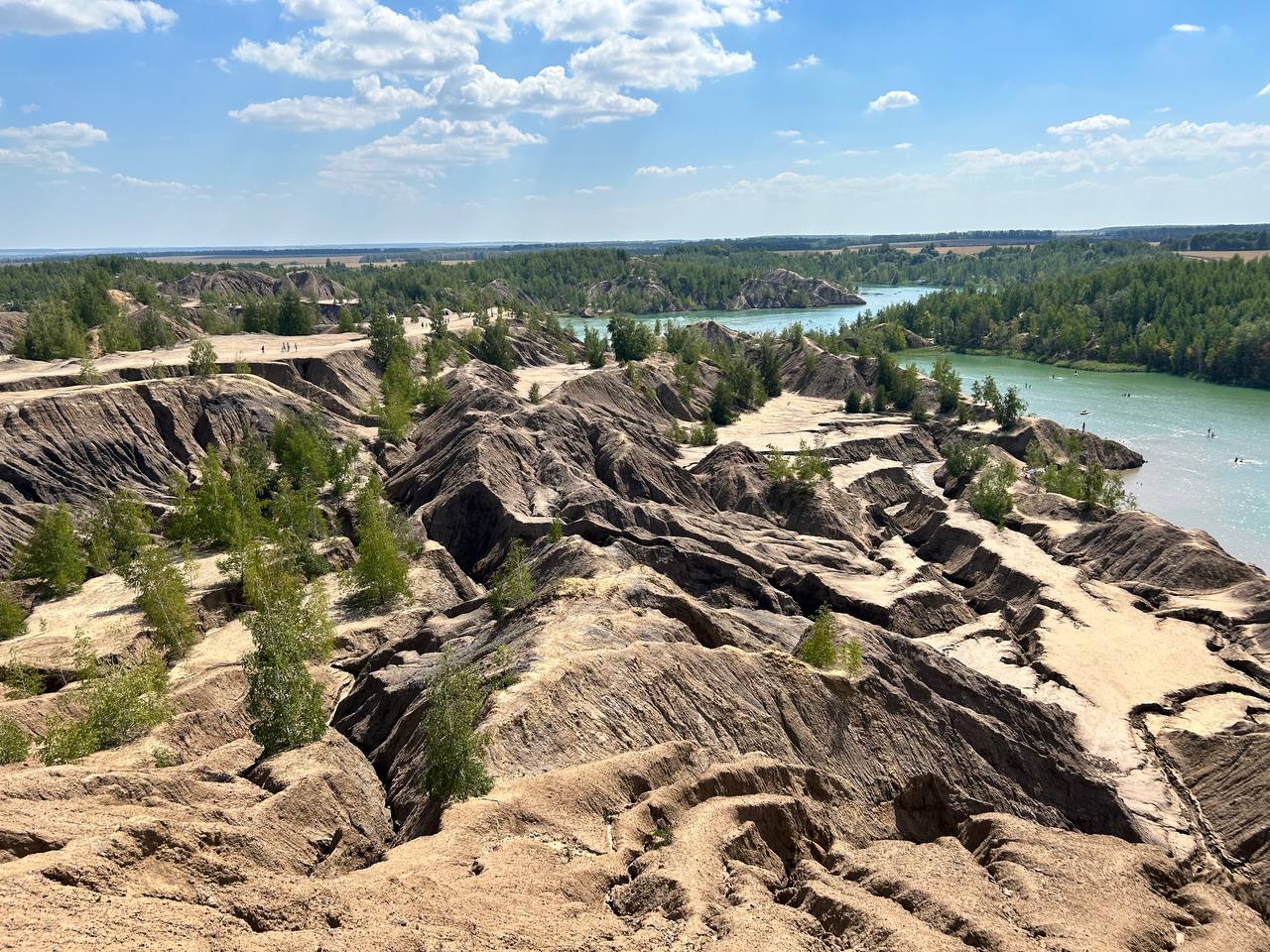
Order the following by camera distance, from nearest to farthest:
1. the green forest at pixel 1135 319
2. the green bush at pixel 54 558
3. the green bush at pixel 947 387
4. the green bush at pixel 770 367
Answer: the green bush at pixel 54 558, the green bush at pixel 947 387, the green bush at pixel 770 367, the green forest at pixel 1135 319

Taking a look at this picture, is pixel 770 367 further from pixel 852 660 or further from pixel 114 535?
pixel 852 660

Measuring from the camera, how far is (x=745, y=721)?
31547mm

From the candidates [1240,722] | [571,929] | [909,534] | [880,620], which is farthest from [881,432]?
[571,929]

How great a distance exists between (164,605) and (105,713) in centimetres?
1176

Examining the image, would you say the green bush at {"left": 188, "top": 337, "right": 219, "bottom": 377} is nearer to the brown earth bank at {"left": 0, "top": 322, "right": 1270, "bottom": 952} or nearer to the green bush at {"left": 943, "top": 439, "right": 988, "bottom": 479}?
the brown earth bank at {"left": 0, "top": 322, "right": 1270, "bottom": 952}

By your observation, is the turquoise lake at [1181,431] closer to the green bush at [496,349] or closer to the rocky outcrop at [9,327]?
the green bush at [496,349]

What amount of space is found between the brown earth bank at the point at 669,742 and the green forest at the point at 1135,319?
95.5m

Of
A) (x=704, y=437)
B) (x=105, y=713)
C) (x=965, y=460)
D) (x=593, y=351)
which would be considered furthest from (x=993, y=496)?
(x=593, y=351)

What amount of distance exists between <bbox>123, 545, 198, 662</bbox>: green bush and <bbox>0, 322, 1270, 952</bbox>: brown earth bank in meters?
1.28

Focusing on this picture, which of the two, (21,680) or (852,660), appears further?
(21,680)

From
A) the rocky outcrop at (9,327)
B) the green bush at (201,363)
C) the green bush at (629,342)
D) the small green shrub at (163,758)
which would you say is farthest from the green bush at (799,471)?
the rocky outcrop at (9,327)

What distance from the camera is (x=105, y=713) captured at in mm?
31250

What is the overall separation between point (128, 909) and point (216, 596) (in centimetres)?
3269

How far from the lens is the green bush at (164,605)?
42.2 metres
